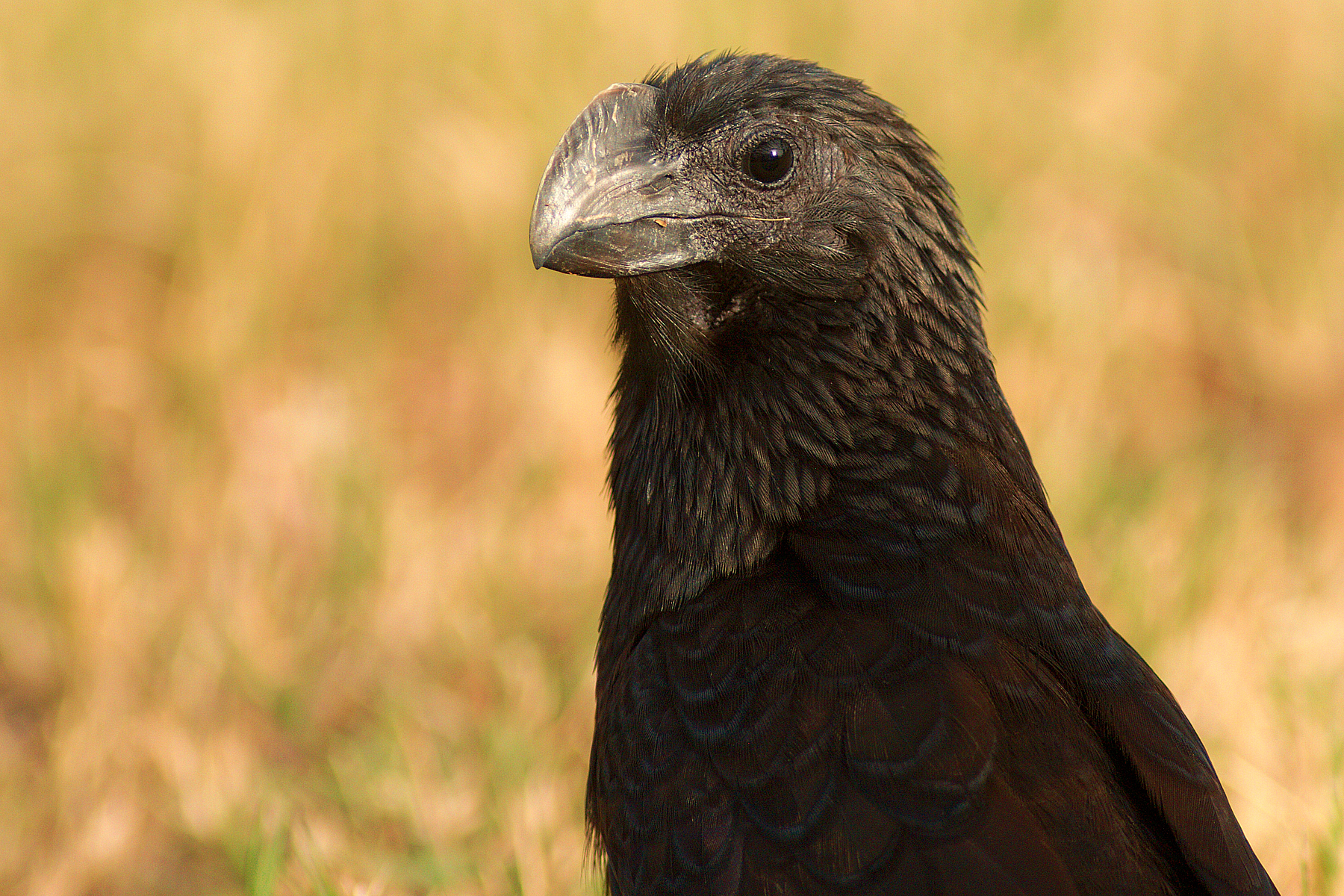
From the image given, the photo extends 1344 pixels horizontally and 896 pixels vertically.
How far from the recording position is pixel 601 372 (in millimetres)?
4949

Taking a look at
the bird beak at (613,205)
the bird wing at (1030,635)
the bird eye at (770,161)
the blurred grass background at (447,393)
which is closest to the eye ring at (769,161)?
the bird eye at (770,161)

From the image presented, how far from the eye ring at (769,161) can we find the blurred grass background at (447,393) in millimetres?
1118

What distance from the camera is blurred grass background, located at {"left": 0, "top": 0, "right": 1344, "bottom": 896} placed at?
3312 mm

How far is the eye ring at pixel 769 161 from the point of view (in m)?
2.49

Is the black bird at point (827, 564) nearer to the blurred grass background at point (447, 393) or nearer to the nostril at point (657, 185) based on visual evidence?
the nostril at point (657, 185)

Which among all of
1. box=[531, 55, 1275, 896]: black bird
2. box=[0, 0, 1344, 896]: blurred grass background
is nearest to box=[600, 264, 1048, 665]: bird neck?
box=[531, 55, 1275, 896]: black bird

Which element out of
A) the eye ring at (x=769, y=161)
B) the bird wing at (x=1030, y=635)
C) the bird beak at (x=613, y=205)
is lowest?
the bird wing at (x=1030, y=635)

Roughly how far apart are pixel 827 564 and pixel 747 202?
67 cm

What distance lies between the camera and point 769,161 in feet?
8.16

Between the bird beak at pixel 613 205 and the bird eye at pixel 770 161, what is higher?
the bird eye at pixel 770 161

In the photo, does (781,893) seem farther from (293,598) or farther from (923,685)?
(293,598)

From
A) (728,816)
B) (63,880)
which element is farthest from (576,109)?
(728,816)

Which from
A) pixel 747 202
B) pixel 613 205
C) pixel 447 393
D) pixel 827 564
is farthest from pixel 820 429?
pixel 447 393

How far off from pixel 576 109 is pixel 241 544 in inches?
89.0
